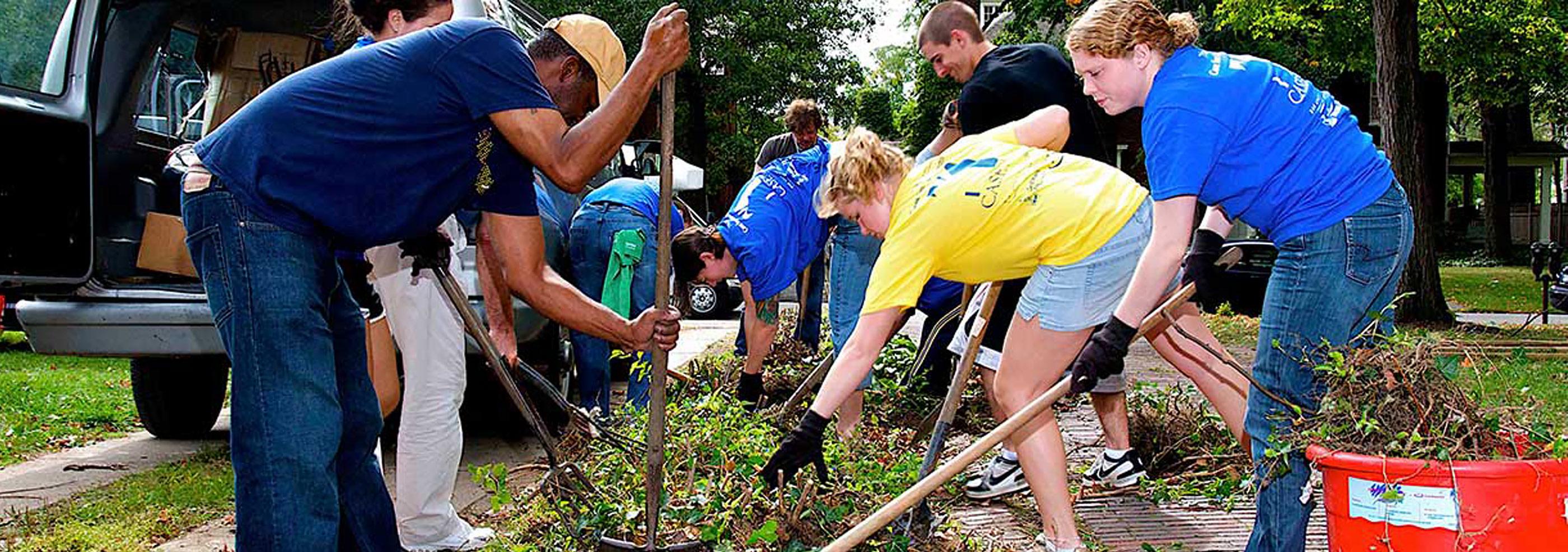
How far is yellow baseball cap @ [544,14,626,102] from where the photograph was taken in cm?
343

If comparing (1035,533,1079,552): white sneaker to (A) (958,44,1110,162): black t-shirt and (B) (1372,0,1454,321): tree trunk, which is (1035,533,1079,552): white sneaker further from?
(B) (1372,0,1454,321): tree trunk

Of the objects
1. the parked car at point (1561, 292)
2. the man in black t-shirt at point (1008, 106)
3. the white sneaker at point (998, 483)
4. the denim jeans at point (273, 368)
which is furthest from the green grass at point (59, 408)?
the parked car at point (1561, 292)

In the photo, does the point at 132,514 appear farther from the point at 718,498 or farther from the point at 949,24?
the point at 949,24

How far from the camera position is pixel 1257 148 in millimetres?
3268

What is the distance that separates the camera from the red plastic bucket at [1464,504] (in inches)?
107

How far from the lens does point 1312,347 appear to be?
3.30 metres

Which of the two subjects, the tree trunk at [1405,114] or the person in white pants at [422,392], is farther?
the tree trunk at [1405,114]

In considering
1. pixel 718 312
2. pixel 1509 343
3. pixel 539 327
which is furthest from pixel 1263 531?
pixel 718 312

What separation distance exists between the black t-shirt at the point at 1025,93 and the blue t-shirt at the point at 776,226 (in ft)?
2.24

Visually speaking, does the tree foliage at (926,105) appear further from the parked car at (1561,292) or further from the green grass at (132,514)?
the green grass at (132,514)

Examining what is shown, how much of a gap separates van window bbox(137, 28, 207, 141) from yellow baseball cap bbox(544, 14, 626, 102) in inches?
131

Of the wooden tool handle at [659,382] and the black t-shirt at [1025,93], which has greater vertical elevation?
the black t-shirt at [1025,93]

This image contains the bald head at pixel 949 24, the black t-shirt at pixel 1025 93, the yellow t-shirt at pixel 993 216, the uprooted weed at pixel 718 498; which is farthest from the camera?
the bald head at pixel 949 24

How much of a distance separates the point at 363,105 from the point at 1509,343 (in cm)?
1089
